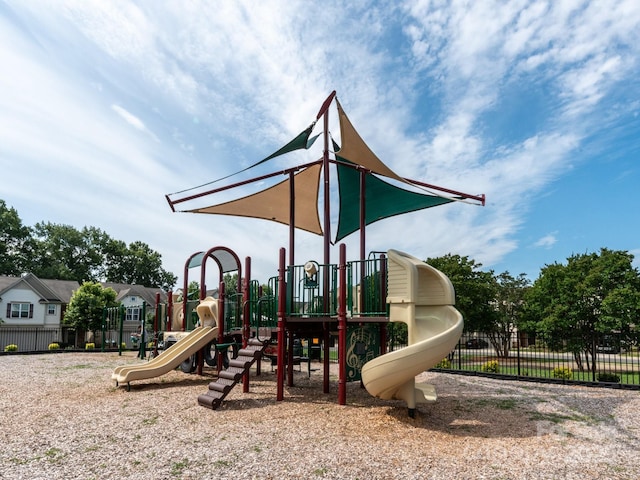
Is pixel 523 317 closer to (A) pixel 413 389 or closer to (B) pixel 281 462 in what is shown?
(A) pixel 413 389

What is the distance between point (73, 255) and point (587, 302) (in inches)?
2549

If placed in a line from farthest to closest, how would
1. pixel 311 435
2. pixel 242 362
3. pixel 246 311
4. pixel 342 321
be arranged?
pixel 246 311, pixel 242 362, pixel 342 321, pixel 311 435

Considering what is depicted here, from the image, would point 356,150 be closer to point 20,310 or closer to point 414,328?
point 414,328

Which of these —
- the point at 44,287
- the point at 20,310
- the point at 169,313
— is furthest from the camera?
the point at 44,287

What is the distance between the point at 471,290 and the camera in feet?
93.4

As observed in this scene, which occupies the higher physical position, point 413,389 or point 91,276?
point 91,276

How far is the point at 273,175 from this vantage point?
11.6 meters

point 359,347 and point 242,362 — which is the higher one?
point 359,347

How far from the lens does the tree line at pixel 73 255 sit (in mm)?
56656

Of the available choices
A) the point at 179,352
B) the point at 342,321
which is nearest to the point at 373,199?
the point at 342,321

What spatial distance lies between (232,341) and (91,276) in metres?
59.6

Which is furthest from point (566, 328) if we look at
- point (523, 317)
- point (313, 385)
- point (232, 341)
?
point (232, 341)

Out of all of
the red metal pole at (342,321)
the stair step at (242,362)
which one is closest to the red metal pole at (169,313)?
the stair step at (242,362)

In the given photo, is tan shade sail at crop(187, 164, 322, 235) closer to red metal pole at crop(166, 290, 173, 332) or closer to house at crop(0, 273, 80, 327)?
red metal pole at crop(166, 290, 173, 332)
